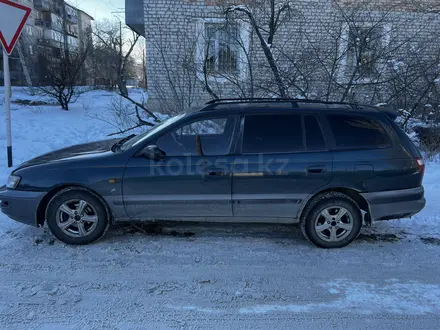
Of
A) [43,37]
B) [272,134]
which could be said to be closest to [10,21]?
[272,134]

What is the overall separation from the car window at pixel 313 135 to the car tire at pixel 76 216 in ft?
8.11

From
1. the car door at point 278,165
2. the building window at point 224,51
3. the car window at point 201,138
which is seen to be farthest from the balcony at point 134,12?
the car door at point 278,165

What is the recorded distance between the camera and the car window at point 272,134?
375 cm

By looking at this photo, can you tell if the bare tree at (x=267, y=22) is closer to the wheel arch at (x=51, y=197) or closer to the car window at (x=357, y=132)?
the car window at (x=357, y=132)

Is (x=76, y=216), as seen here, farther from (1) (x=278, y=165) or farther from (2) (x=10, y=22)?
(2) (x=10, y=22)

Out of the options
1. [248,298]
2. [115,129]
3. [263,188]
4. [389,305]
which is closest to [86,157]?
[263,188]

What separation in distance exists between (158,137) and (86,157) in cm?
86

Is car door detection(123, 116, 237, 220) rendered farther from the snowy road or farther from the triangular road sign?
the triangular road sign

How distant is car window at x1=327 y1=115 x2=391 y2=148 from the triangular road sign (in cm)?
601

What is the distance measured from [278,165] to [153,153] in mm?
1412

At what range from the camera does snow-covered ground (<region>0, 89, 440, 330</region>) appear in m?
2.62

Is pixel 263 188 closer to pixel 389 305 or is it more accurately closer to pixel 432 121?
pixel 389 305

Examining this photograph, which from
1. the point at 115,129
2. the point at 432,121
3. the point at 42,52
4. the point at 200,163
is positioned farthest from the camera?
the point at 42,52

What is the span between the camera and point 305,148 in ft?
12.3
